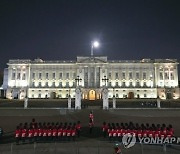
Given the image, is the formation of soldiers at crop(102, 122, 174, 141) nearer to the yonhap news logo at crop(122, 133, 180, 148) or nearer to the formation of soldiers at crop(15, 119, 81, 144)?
the yonhap news logo at crop(122, 133, 180, 148)

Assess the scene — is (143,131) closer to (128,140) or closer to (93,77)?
(128,140)

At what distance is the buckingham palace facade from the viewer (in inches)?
3051

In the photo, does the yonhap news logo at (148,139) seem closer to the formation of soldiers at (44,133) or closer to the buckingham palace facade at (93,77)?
the formation of soldiers at (44,133)

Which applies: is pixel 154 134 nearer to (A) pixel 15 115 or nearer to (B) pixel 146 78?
(A) pixel 15 115

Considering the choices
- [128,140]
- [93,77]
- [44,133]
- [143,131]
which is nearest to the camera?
[128,140]

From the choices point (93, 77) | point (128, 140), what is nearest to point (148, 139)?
point (128, 140)

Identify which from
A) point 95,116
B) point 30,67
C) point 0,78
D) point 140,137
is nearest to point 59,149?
point 140,137

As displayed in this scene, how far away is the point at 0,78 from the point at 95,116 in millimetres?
85435

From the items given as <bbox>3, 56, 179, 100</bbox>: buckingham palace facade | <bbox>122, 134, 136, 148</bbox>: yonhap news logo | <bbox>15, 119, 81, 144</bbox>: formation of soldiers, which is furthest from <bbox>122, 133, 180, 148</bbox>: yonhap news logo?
<bbox>3, 56, 179, 100</bbox>: buckingham palace facade

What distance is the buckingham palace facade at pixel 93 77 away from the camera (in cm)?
7750

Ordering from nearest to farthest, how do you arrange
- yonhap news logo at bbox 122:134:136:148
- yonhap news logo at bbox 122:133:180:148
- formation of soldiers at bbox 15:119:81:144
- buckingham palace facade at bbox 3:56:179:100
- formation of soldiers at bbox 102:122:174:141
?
yonhap news logo at bbox 122:134:136:148
yonhap news logo at bbox 122:133:180:148
formation of soldiers at bbox 102:122:174:141
formation of soldiers at bbox 15:119:81:144
buckingham palace facade at bbox 3:56:179:100

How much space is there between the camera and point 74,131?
1667cm

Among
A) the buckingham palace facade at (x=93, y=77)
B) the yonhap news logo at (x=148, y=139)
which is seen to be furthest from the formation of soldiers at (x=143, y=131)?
the buckingham palace facade at (x=93, y=77)

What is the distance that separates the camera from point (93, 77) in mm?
78250
